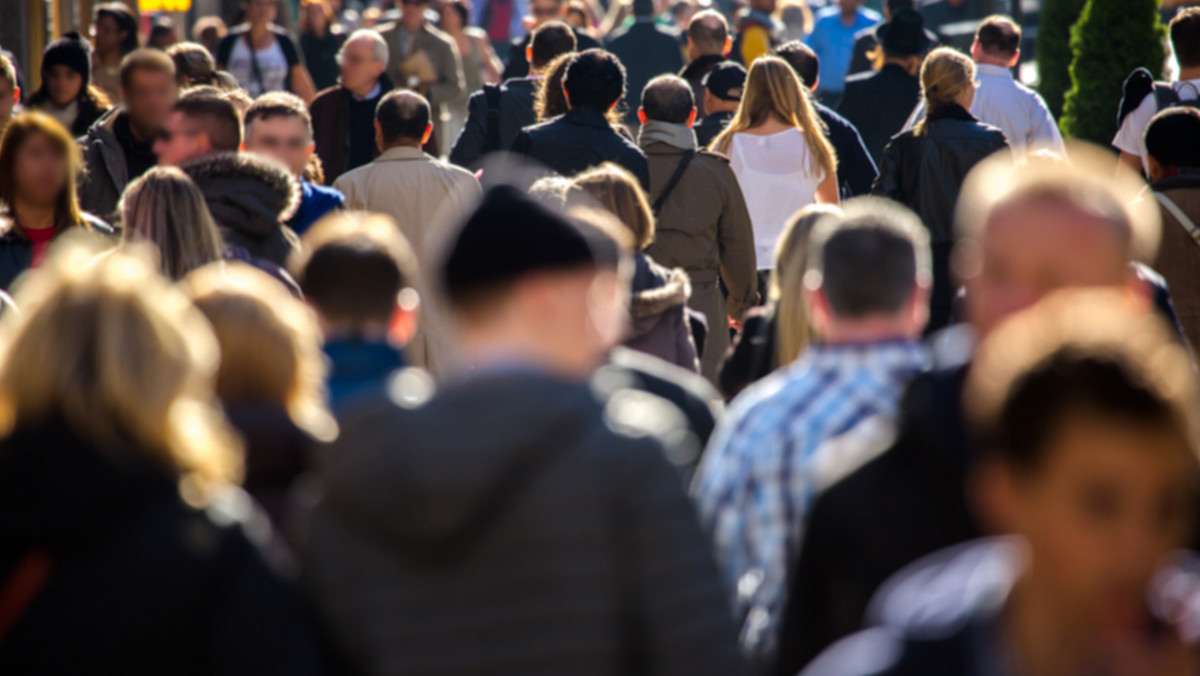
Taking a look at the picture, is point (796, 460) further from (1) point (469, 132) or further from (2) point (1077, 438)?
(1) point (469, 132)

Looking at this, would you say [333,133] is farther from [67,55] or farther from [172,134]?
[172,134]

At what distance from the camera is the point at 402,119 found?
314 inches

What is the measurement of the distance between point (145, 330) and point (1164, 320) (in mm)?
2976

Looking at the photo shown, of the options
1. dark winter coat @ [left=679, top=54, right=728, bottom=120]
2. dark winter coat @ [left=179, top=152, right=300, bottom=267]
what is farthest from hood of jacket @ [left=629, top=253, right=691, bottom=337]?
dark winter coat @ [left=679, top=54, right=728, bottom=120]

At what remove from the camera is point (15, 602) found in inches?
99.1

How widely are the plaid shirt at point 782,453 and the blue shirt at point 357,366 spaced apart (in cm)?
A: 81

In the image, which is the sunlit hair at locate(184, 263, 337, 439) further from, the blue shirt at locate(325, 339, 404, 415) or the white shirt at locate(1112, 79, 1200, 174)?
the white shirt at locate(1112, 79, 1200, 174)

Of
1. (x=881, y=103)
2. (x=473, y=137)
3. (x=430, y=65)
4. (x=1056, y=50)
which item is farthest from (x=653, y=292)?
(x=1056, y=50)

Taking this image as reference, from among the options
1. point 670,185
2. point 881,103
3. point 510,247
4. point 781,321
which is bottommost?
point 881,103

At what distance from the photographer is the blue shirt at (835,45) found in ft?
49.9

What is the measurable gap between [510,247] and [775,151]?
649 centimetres

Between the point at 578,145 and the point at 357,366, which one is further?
the point at 578,145

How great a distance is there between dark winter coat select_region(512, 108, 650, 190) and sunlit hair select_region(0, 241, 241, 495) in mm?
5611

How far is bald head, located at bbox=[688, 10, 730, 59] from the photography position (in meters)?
11.4
